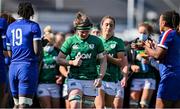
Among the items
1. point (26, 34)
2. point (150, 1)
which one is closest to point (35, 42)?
point (26, 34)

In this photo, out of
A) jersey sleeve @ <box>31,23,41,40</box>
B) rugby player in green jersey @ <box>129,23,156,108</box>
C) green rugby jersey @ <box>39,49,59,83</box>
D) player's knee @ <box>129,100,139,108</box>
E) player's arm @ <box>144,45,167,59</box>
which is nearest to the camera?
player's arm @ <box>144,45,167,59</box>

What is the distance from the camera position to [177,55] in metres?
10.4

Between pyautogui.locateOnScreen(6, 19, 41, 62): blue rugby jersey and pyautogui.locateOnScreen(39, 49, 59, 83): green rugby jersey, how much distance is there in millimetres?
2995

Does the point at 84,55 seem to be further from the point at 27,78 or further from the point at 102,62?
the point at 27,78

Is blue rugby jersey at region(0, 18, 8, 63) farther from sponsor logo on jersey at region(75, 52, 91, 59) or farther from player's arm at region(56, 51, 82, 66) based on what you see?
sponsor logo on jersey at region(75, 52, 91, 59)

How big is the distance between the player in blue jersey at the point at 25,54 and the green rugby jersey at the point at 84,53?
526mm

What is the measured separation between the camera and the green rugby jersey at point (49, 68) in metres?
14.4

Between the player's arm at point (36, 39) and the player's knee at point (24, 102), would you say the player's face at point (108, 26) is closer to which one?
the player's arm at point (36, 39)

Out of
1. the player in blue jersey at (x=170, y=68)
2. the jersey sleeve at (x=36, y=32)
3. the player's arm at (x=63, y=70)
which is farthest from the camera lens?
the player's arm at (x=63, y=70)

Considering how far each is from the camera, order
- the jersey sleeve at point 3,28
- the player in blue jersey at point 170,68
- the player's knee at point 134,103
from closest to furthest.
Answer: the player in blue jersey at point 170,68 < the jersey sleeve at point 3,28 < the player's knee at point 134,103

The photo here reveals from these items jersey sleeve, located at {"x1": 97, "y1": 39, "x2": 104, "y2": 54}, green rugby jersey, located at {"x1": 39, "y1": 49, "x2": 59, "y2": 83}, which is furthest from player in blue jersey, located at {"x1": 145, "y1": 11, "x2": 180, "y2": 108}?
green rugby jersey, located at {"x1": 39, "y1": 49, "x2": 59, "y2": 83}

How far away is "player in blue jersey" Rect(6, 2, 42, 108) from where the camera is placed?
Answer: 36.9 ft

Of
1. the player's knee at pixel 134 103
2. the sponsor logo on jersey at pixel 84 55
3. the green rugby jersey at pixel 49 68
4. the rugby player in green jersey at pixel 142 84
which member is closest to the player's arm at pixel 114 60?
the sponsor logo on jersey at pixel 84 55

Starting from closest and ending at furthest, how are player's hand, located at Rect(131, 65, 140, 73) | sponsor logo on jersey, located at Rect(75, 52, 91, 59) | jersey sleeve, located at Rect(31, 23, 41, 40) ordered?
sponsor logo on jersey, located at Rect(75, 52, 91, 59) → jersey sleeve, located at Rect(31, 23, 41, 40) → player's hand, located at Rect(131, 65, 140, 73)
